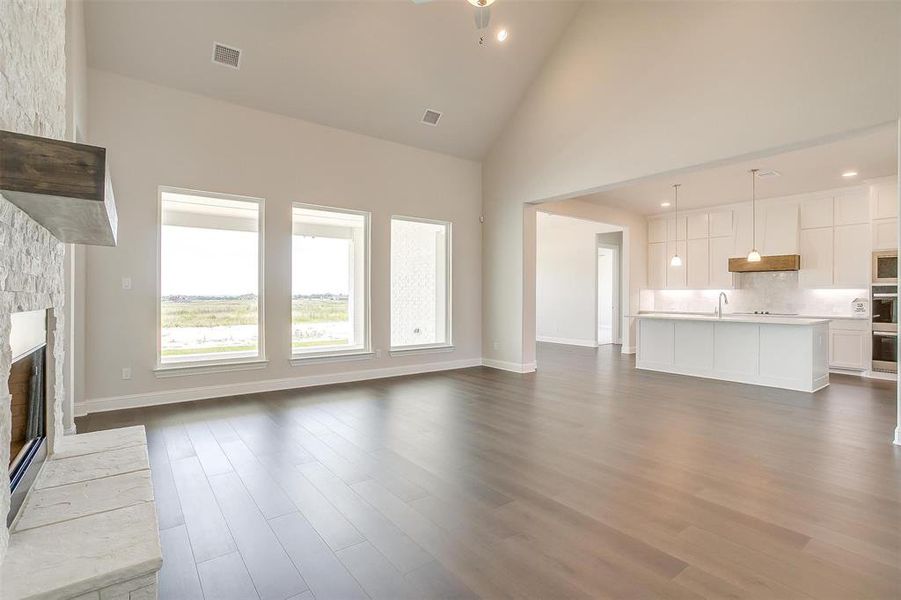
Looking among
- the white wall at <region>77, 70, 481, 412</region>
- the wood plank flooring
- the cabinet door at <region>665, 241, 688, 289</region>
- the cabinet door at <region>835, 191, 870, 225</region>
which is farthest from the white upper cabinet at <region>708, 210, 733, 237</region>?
the white wall at <region>77, 70, 481, 412</region>

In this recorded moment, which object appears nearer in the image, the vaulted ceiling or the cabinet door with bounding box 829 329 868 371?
the vaulted ceiling

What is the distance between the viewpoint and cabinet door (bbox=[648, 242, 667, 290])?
9.79 m

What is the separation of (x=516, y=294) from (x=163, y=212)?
4.80m

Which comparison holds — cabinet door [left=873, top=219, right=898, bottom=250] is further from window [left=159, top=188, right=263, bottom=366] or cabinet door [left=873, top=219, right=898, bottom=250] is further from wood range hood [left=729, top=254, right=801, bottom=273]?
window [left=159, top=188, right=263, bottom=366]

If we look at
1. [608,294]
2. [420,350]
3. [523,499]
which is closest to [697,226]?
[608,294]

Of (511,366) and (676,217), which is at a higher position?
(676,217)

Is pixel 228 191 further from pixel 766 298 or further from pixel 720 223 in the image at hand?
pixel 766 298

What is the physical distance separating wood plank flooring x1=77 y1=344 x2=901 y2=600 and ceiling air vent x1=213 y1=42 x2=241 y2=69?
12.2 ft

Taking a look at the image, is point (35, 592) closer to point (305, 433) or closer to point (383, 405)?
point (305, 433)

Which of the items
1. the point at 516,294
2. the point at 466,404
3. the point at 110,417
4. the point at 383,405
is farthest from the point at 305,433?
the point at 516,294

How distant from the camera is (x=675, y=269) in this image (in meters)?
9.55

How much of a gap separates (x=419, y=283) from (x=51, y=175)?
18.4 feet

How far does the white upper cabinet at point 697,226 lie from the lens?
9.05 metres

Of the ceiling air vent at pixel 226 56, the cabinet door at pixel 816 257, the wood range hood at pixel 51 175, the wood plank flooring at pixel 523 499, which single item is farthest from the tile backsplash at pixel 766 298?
the wood range hood at pixel 51 175
